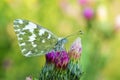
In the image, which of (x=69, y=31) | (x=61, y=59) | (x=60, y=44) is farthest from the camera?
(x=69, y=31)

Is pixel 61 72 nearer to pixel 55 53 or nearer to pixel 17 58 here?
pixel 55 53

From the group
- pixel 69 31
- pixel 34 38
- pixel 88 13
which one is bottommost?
pixel 34 38

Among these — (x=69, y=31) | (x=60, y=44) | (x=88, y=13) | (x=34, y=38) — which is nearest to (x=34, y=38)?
(x=34, y=38)

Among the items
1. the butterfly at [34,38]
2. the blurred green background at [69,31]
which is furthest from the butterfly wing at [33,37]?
the blurred green background at [69,31]

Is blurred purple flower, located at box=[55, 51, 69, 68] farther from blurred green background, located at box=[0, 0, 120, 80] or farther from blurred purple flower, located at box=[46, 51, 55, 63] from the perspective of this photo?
blurred green background, located at box=[0, 0, 120, 80]

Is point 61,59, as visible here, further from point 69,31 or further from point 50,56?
point 69,31

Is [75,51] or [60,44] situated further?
[75,51]

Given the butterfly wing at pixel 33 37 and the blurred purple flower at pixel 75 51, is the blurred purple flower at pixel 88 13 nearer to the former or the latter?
the blurred purple flower at pixel 75 51
